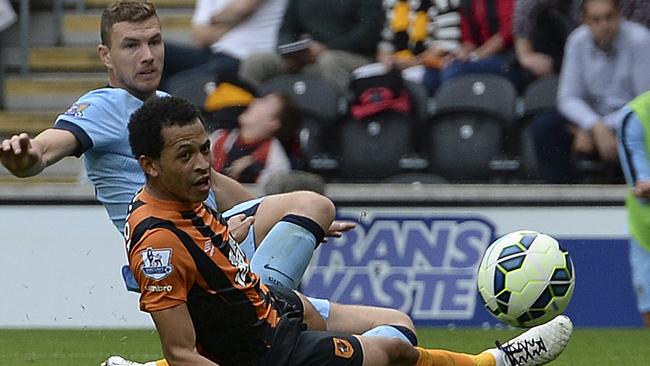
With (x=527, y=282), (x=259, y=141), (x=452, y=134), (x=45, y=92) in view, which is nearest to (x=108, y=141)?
(x=527, y=282)

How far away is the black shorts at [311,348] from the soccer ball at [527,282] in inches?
42.8

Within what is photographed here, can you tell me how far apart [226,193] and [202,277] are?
1.52 metres

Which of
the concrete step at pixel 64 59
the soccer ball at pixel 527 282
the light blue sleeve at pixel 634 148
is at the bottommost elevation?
the concrete step at pixel 64 59

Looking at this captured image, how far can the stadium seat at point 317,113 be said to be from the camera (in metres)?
10.4

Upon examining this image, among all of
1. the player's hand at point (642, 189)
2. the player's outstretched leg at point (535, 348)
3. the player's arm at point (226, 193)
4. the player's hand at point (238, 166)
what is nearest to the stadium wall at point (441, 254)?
the player's hand at point (238, 166)

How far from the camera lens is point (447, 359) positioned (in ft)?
18.4

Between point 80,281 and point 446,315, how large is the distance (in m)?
2.53

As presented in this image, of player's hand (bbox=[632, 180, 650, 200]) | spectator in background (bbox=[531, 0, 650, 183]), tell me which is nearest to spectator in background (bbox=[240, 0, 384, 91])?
spectator in background (bbox=[531, 0, 650, 183])

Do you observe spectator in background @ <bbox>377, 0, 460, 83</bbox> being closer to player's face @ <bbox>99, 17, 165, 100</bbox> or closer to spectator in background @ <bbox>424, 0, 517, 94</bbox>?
spectator in background @ <bbox>424, 0, 517, 94</bbox>

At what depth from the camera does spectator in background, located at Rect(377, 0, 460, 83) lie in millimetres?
10539

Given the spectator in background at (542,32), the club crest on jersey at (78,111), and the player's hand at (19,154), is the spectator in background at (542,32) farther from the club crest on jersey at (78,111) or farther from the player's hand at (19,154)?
the player's hand at (19,154)

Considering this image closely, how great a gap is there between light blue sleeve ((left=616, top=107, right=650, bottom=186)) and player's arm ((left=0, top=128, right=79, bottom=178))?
3.73 metres

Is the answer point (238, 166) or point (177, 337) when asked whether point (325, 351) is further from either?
point (238, 166)

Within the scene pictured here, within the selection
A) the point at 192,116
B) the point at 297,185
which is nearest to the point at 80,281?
the point at 297,185
